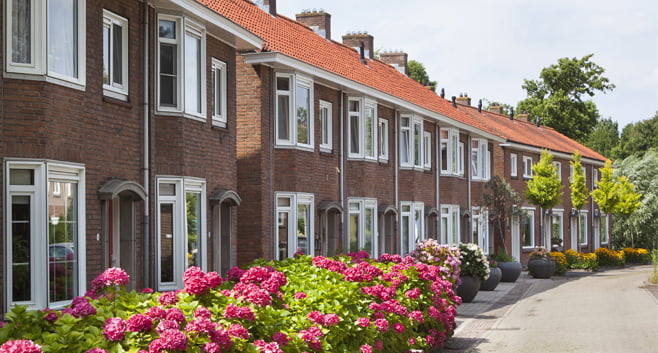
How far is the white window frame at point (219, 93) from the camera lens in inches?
695

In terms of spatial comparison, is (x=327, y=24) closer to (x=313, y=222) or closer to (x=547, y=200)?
(x=313, y=222)

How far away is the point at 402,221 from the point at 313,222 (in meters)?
7.64

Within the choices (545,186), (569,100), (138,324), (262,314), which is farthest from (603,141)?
(138,324)

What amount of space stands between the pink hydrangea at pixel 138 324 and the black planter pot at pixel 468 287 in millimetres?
18397

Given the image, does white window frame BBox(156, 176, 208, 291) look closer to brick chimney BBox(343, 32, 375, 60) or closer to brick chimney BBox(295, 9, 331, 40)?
brick chimney BBox(295, 9, 331, 40)

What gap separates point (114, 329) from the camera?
695 centimetres

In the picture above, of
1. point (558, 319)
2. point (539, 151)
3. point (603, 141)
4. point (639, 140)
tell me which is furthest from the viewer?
point (603, 141)

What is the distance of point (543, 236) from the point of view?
4659cm

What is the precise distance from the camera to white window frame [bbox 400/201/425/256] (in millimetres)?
29594

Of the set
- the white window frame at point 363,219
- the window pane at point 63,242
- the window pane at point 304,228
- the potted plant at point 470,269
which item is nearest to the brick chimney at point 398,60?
the white window frame at point 363,219

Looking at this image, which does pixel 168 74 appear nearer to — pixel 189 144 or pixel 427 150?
pixel 189 144

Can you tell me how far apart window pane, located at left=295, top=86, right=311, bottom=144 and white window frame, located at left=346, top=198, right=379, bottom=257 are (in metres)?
3.40

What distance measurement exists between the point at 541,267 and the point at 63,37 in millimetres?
28261

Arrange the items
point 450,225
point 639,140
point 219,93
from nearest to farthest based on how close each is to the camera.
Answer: point 219,93 → point 450,225 → point 639,140
